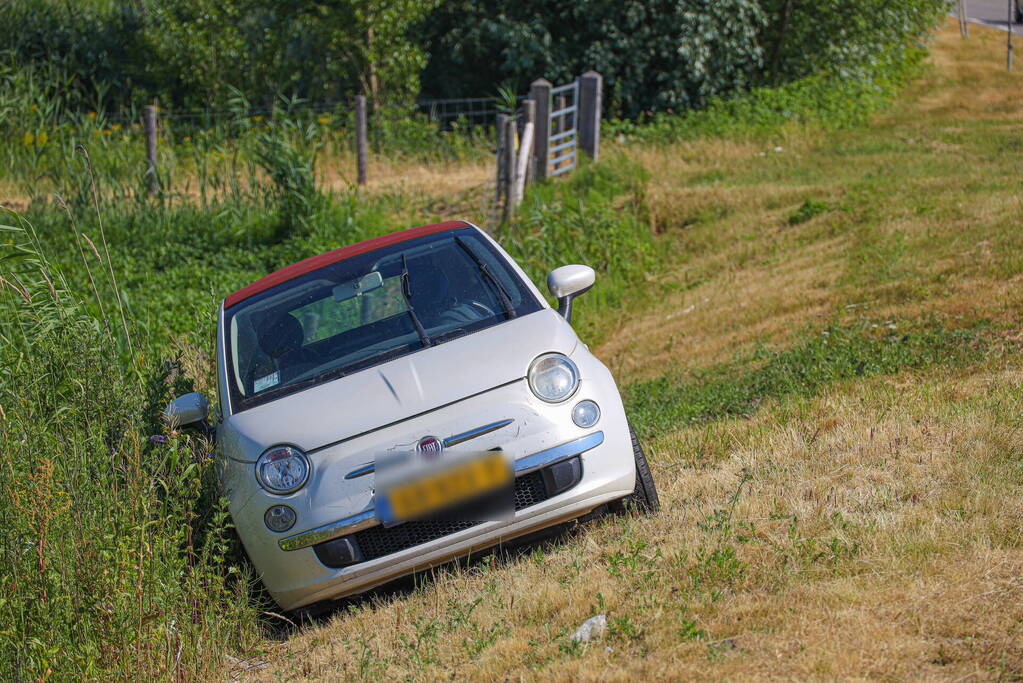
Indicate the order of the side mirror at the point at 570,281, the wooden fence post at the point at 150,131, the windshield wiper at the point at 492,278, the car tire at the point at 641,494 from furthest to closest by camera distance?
the wooden fence post at the point at 150,131, the side mirror at the point at 570,281, the windshield wiper at the point at 492,278, the car tire at the point at 641,494

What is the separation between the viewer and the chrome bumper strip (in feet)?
13.6

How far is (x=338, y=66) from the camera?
2067cm

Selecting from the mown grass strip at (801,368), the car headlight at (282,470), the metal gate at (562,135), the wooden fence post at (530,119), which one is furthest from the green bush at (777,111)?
the car headlight at (282,470)

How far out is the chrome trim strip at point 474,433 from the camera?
165 inches

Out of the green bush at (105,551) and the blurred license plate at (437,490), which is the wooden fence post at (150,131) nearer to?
the green bush at (105,551)

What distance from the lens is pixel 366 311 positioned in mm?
5285

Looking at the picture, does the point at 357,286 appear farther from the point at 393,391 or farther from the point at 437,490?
the point at 437,490

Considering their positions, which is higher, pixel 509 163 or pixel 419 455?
pixel 419 455

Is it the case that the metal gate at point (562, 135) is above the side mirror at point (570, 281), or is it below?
below

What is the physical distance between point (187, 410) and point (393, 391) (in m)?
1.14

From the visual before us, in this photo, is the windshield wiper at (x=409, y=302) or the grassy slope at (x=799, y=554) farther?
the windshield wiper at (x=409, y=302)

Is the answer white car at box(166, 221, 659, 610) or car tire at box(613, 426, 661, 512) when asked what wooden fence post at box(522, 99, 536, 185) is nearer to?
white car at box(166, 221, 659, 610)

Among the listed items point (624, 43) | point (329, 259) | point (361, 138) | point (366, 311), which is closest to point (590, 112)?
point (361, 138)

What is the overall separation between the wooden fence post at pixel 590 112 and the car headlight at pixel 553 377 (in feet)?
41.0
